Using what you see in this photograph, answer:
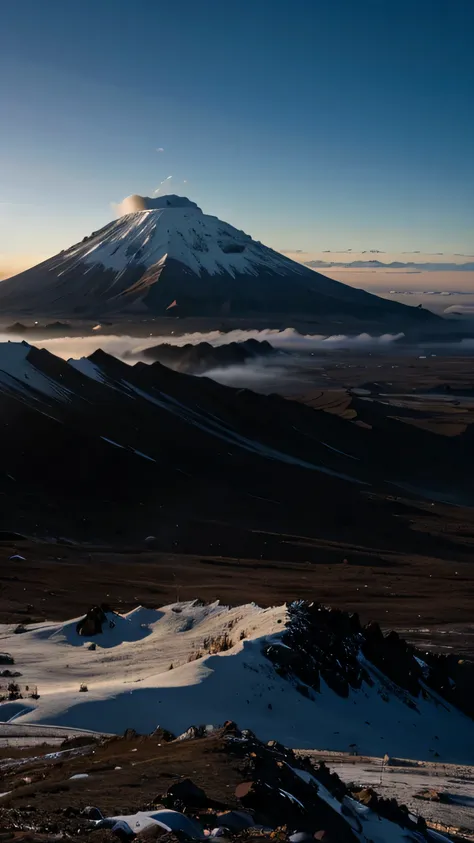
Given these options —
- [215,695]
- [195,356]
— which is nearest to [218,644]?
[215,695]

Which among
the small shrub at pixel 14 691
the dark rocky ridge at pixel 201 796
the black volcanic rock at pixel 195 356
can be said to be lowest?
the small shrub at pixel 14 691

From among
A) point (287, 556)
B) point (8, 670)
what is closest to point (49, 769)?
point (8, 670)

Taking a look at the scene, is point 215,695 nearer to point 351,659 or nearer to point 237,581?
point 351,659

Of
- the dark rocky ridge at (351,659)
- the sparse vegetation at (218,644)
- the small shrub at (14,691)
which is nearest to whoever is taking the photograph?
the small shrub at (14,691)

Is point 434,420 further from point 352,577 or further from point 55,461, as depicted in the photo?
point 352,577

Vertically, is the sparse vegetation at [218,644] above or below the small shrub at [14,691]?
below

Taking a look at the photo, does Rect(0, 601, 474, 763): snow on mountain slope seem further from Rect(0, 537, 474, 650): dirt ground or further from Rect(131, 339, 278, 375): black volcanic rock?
Rect(131, 339, 278, 375): black volcanic rock

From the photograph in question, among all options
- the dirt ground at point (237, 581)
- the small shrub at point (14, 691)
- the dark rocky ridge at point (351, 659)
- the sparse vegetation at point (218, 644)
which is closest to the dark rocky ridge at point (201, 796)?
the small shrub at point (14, 691)

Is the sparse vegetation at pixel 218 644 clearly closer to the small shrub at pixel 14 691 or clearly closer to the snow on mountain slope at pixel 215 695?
the snow on mountain slope at pixel 215 695
